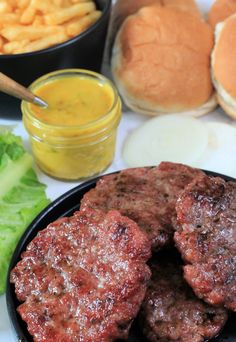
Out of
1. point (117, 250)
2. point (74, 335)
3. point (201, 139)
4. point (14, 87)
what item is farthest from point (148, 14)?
point (74, 335)

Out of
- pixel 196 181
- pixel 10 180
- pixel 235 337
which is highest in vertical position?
pixel 196 181

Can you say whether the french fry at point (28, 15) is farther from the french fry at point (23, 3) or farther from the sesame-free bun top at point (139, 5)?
the sesame-free bun top at point (139, 5)

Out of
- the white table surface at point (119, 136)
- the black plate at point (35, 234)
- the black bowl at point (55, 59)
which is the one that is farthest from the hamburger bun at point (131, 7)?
the black plate at point (35, 234)

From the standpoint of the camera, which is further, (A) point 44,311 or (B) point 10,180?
(B) point 10,180

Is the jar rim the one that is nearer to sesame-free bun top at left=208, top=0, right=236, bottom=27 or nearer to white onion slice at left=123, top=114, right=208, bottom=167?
white onion slice at left=123, top=114, right=208, bottom=167

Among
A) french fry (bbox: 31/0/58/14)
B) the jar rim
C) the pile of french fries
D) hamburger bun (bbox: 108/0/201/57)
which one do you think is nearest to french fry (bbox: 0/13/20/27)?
the pile of french fries

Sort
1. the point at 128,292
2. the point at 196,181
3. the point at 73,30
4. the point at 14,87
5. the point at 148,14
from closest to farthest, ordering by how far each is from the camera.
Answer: the point at 128,292, the point at 196,181, the point at 14,87, the point at 73,30, the point at 148,14

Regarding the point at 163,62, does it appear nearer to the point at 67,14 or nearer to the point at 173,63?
the point at 173,63

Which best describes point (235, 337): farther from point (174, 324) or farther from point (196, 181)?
point (196, 181)
